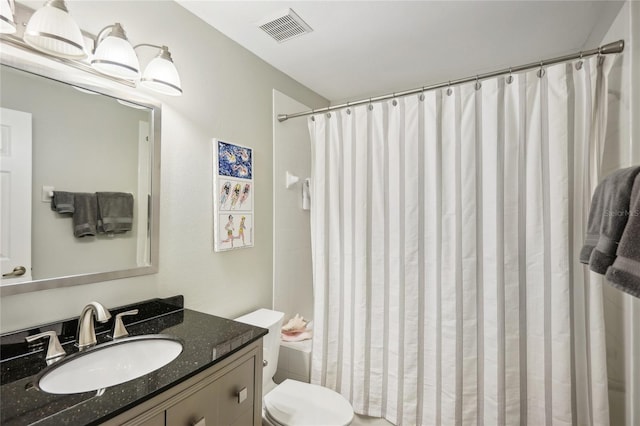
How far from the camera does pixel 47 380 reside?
2.90 feet

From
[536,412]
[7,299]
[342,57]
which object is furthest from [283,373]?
[342,57]

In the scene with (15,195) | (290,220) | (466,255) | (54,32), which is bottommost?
(466,255)

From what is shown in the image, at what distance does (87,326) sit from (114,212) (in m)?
0.47

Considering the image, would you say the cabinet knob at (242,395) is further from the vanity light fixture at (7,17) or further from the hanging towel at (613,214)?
the vanity light fixture at (7,17)

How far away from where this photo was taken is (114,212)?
1279 mm

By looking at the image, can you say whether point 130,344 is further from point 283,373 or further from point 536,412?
point 536,412

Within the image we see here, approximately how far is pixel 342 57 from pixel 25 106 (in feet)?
5.77

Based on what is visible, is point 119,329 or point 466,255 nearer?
point 119,329

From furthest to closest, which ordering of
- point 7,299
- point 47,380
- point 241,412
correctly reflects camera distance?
point 241,412 → point 7,299 → point 47,380

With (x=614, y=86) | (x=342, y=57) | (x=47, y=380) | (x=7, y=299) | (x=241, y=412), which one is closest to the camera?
(x=47, y=380)

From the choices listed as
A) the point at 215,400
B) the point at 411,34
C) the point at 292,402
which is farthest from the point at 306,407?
the point at 411,34

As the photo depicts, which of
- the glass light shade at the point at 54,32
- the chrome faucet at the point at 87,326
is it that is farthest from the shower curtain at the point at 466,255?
the glass light shade at the point at 54,32

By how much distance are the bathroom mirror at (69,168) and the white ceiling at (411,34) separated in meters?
0.76

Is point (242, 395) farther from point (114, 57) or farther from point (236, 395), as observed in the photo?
point (114, 57)
